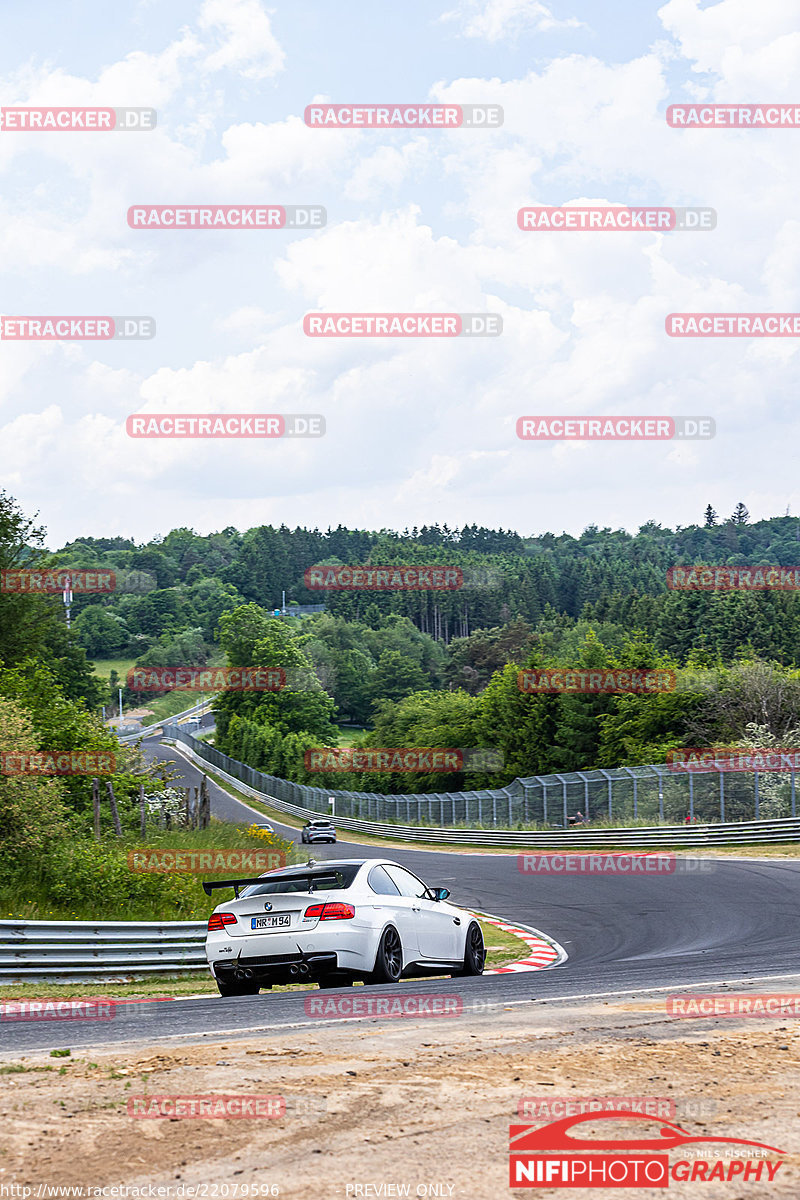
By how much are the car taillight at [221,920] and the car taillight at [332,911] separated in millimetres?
818

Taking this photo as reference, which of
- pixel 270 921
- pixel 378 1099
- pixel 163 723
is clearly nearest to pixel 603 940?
pixel 270 921

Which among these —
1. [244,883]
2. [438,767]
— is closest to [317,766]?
[438,767]

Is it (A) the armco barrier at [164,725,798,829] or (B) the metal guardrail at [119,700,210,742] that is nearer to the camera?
(A) the armco barrier at [164,725,798,829]

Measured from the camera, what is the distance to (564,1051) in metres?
6.65

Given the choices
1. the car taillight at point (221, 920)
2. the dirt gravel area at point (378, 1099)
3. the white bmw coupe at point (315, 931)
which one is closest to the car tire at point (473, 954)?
the white bmw coupe at point (315, 931)

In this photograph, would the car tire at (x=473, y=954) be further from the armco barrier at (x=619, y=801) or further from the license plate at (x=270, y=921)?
the armco barrier at (x=619, y=801)

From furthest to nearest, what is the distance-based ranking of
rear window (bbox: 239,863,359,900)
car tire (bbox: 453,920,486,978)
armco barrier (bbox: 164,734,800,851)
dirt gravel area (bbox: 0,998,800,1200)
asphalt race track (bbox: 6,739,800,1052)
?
armco barrier (bbox: 164,734,800,851) → car tire (bbox: 453,920,486,978) → rear window (bbox: 239,863,359,900) → asphalt race track (bbox: 6,739,800,1052) → dirt gravel area (bbox: 0,998,800,1200)

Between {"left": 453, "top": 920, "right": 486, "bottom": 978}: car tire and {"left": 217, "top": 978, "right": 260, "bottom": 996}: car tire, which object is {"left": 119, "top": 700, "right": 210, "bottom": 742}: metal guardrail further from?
{"left": 217, "top": 978, "right": 260, "bottom": 996}: car tire

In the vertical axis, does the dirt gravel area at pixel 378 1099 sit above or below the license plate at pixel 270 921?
above

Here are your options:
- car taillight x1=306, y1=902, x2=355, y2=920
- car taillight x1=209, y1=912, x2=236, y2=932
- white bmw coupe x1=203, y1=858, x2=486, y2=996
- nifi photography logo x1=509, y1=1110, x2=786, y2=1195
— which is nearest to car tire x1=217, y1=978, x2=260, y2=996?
white bmw coupe x1=203, y1=858, x2=486, y2=996

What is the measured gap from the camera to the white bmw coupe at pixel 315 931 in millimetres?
10516

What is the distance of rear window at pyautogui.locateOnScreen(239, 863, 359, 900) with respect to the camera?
35.6 ft

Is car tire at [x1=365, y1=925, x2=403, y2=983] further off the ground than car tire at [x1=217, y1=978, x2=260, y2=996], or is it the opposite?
car tire at [x1=365, y1=925, x2=403, y2=983]

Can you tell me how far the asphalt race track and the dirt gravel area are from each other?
1.31m
